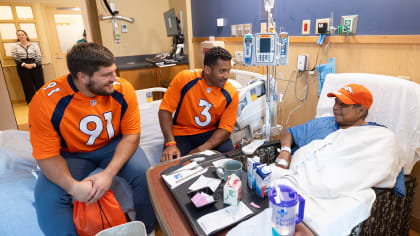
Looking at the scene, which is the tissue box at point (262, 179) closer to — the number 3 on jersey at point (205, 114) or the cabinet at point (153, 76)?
the number 3 on jersey at point (205, 114)

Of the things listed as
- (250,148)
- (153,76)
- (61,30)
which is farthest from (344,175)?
(61,30)

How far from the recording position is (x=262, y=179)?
39.4 inches

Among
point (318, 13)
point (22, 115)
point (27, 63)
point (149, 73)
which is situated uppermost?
point (318, 13)

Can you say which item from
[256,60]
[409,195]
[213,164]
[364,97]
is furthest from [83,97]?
[409,195]

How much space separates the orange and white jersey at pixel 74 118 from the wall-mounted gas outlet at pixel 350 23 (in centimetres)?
166

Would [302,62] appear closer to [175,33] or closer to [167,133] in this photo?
[167,133]

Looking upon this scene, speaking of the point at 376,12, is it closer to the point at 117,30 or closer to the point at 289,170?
the point at 289,170

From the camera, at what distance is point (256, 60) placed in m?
1.71

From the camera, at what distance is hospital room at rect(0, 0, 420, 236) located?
1.07 metres

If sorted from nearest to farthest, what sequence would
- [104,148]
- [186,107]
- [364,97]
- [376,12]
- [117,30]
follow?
[364,97] → [104,148] → [376,12] → [186,107] → [117,30]

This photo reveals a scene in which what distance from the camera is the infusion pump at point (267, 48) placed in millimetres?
1632

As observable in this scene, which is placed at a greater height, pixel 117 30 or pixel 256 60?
pixel 117 30

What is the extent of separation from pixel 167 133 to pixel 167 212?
3.05 ft

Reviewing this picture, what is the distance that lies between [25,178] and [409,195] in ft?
7.71
